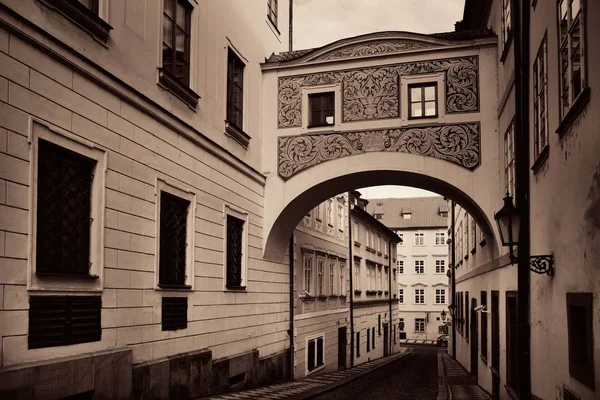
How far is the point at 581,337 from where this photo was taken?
22.1 feet

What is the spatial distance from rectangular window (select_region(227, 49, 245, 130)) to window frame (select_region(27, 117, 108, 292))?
17.3ft

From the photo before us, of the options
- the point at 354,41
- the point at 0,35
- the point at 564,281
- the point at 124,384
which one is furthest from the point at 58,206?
the point at 354,41

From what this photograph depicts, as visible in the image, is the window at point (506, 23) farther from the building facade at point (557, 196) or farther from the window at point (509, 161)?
the window at point (509, 161)

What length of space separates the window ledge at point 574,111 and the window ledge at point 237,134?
25.8 feet

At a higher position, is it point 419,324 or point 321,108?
point 321,108

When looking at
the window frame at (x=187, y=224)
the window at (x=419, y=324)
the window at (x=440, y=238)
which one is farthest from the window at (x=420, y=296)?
the window frame at (x=187, y=224)

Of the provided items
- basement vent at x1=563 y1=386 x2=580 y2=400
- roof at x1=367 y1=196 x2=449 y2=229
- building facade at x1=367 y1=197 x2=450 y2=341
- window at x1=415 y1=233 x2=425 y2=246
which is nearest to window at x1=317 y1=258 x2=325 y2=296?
basement vent at x1=563 y1=386 x2=580 y2=400

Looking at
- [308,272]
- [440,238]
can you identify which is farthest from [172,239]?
[440,238]

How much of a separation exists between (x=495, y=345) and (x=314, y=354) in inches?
319

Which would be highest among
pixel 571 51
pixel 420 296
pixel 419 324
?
pixel 571 51

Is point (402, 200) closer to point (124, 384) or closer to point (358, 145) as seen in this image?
point (358, 145)

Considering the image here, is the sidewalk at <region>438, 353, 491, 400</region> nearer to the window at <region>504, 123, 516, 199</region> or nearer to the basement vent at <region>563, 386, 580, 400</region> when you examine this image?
the window at <region>504, 123, 516, 199</region>

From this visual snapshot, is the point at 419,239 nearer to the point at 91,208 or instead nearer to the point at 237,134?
the point at 237,134

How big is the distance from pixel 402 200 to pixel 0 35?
70913mm
